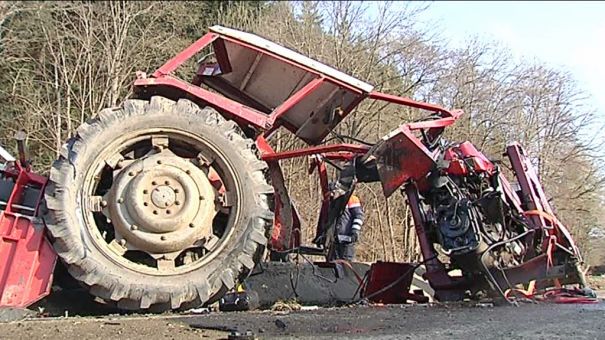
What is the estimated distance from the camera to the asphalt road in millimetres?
3924

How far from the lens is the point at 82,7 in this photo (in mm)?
19344

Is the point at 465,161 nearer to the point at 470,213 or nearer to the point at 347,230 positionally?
the point at 470,213

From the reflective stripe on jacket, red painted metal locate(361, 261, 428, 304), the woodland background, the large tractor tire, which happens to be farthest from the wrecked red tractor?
the woodland background

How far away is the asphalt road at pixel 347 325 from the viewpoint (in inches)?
154

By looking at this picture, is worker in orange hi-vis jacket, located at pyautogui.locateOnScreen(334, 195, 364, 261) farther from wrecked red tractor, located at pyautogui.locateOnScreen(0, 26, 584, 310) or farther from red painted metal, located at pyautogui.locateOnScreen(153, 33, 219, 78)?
red painted metal, located at pyautogui.locateOnScreen(153, 33, 219, 78)

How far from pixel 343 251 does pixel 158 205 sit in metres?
3.05

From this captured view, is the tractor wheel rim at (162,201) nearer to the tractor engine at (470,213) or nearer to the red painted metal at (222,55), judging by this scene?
the red painted metal at (222,55)

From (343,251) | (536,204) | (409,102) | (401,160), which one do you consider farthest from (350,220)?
(536,204)

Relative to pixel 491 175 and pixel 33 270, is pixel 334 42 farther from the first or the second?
pixel 33 270

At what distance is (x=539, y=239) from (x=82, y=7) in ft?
52.4

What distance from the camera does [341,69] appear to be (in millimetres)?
17719

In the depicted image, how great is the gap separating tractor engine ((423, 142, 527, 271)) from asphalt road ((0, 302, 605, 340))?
108cm

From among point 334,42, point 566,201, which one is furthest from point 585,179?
point 334,42

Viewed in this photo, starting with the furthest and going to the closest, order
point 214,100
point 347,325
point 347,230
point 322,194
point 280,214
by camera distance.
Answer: point 347,230 < point 322,194 < point 280,214 < point 214,100 < point 347,325
